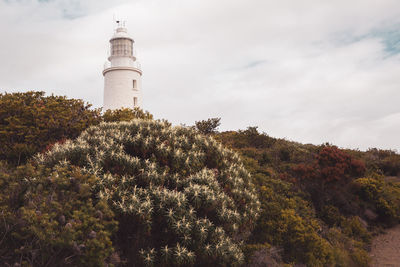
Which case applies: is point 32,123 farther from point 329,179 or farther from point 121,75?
point 121,75

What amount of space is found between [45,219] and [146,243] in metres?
2.01

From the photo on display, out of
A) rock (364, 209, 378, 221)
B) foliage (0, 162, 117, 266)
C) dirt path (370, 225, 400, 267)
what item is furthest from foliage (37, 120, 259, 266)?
rock (364, 209, 378, 221)

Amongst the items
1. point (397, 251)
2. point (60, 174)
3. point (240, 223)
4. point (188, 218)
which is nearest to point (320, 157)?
point (397, 251)

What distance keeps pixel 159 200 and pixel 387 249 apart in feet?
25.9

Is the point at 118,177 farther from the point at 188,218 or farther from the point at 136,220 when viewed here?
the point at 188,218

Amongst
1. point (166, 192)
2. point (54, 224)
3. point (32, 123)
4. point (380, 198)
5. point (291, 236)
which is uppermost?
point (32, 123)

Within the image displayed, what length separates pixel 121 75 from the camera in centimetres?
2538

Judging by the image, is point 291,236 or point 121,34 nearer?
point 291,236

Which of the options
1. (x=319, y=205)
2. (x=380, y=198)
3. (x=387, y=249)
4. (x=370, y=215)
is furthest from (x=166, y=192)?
(x=380, y=198)

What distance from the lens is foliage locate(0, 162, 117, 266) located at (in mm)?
5082

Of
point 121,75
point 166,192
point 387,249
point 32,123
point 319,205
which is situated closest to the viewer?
point 166,192

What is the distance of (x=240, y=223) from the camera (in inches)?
305

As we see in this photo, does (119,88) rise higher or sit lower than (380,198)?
higher

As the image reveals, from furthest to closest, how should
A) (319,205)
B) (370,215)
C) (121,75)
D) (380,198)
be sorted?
(121,75)
(380,198)
(370,215)
(319,205)
